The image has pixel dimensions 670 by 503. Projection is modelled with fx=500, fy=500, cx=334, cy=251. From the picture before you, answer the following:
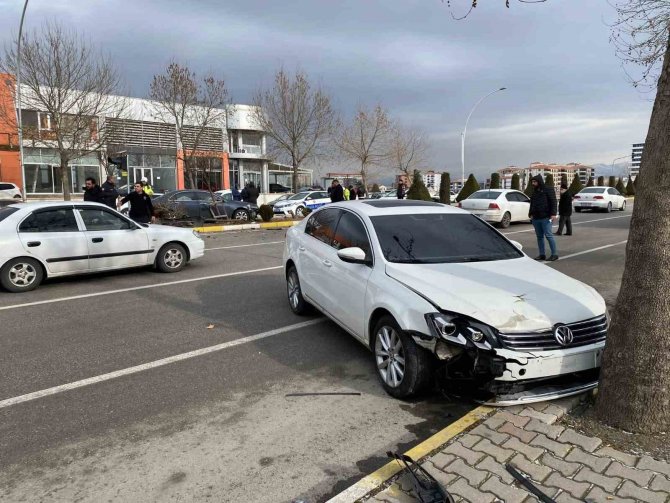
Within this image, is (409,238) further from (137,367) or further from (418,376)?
(137,367)

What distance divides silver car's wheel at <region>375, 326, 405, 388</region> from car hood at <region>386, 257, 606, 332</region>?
431 mm

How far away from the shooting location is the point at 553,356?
338 centimetres

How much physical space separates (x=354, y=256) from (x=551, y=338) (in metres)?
1.74

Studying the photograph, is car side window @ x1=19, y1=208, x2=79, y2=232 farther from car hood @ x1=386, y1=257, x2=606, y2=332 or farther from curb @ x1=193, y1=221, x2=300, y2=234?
curb @ x1=193, y1=221, x2=300, y2=234

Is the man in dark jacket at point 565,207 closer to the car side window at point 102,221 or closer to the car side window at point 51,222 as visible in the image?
the car side window at point 102,221

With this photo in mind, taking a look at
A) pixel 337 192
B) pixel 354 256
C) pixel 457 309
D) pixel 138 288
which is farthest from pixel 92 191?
pixel 457 309

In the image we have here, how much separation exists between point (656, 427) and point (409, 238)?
2.44 meters

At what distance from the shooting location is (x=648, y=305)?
9.97 ft

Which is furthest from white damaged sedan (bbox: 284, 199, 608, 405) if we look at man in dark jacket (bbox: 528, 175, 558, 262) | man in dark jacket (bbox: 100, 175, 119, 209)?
man in dark jacket (bbox: 100, 175, 119, 209)

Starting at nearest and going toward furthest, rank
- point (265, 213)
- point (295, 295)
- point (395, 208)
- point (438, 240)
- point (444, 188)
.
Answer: point (438, 240) < point (395, 208) < point (295, 295) < point (265, 213) < point (444, 188)

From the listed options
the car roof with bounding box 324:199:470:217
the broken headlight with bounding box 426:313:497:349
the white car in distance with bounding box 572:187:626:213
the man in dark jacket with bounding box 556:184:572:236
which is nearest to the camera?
the broken headlight with bounding box 426:313:497:349

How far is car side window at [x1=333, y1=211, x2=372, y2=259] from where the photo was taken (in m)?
4.75

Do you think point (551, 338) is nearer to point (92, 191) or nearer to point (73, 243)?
point (73, 243)

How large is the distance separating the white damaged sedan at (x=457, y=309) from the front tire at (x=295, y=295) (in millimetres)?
894
